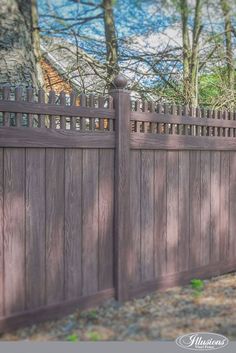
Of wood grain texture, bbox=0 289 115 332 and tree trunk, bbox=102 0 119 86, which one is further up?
tree trunk, bbox=102 0 119 86

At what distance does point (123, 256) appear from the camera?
3414 mm

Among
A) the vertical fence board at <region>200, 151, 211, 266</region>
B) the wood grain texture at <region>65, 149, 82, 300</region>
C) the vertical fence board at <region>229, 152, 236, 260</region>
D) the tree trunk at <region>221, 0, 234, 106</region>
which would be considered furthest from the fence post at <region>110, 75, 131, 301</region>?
the tree trunk at <region>221, 0, 234, 106</region>

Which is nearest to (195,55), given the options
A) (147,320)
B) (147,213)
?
(147,213)

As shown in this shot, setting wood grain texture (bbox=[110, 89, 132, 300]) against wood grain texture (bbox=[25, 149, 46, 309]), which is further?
wood grain texture (bbox=[110, 89, 132, 300])

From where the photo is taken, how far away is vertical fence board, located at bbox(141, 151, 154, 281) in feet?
11.8

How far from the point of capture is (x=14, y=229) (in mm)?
2773

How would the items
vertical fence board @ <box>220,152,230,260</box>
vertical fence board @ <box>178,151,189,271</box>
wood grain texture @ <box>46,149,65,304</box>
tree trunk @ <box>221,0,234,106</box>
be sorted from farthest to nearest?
tree trunk @ <box>221,0,234,106</box> < vertical fence board @ <box>220,152,230,260</box> < vertical fence board @ <box>178,151,189,271</box> < wood grain texture @ <box>46,149,65,304</box>

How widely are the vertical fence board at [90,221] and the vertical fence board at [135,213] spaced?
36 centimetres

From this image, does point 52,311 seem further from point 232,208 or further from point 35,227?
point 232,208

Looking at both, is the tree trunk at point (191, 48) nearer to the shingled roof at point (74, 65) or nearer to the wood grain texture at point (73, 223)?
the shingled roof at point (74, 65)

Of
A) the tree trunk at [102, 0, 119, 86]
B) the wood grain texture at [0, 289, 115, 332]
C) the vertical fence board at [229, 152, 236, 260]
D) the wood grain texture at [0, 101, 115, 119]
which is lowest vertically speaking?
the wood grain texture at [0, 289, 115, 332]

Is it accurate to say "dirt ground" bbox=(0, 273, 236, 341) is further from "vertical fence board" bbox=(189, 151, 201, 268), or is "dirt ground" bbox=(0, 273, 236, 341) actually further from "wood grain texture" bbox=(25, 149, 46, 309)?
"vertical fence board" bbox=(189, 151, 201, 268)

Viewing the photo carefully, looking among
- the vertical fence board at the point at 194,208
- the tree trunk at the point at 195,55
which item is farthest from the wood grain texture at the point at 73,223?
the tree trunk at the point at 195,55

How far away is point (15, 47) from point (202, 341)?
2.94 m
